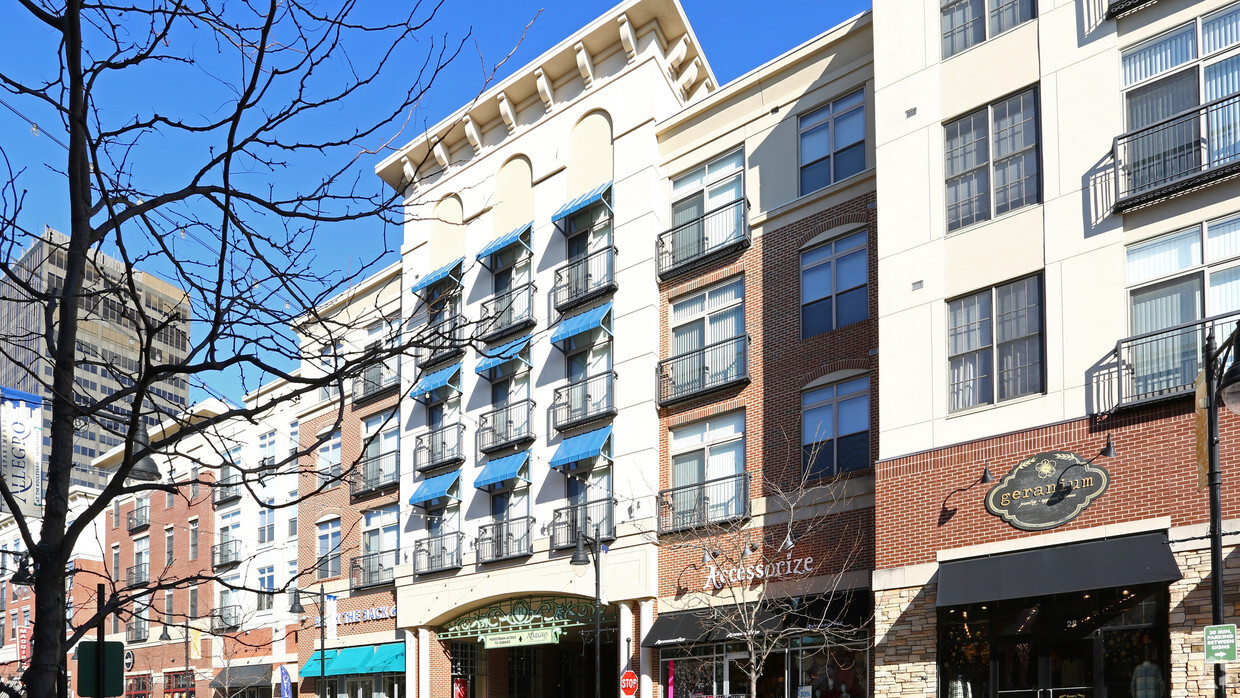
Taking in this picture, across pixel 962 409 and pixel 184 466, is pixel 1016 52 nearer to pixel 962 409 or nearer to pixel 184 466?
pixel 962 409

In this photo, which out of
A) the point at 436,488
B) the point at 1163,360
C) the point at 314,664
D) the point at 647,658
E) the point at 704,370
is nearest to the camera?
the point at 1163,360

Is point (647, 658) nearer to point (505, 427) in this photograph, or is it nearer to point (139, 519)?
point (505, 427)

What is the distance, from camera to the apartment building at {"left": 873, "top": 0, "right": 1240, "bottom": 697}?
19.7m

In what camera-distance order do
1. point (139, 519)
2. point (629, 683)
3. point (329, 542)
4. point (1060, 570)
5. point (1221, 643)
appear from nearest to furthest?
1. point (1221, 643)
2. point (1060, 570)
3. point (629, 683)
4. point (329, 542)
5. point (139, 519)

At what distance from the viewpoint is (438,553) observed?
38.8 m

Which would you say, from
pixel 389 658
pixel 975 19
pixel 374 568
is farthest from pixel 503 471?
pixel 975 19

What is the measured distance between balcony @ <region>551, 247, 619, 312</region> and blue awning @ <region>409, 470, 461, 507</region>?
23.2 ft

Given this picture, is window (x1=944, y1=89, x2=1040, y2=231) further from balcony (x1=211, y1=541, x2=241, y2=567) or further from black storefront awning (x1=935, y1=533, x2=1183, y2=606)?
balcony (x1=211, y1=541, x2=241, y2=567)

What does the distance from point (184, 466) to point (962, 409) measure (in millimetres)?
46862

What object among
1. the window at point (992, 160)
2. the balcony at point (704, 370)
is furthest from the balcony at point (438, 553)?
the window at point (992, 160)

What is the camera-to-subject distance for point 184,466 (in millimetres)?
59875

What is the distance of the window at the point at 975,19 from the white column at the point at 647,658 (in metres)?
15.2

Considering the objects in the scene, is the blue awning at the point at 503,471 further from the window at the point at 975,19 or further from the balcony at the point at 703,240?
the window at the point at 975,19

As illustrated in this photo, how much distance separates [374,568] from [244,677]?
11.7m
